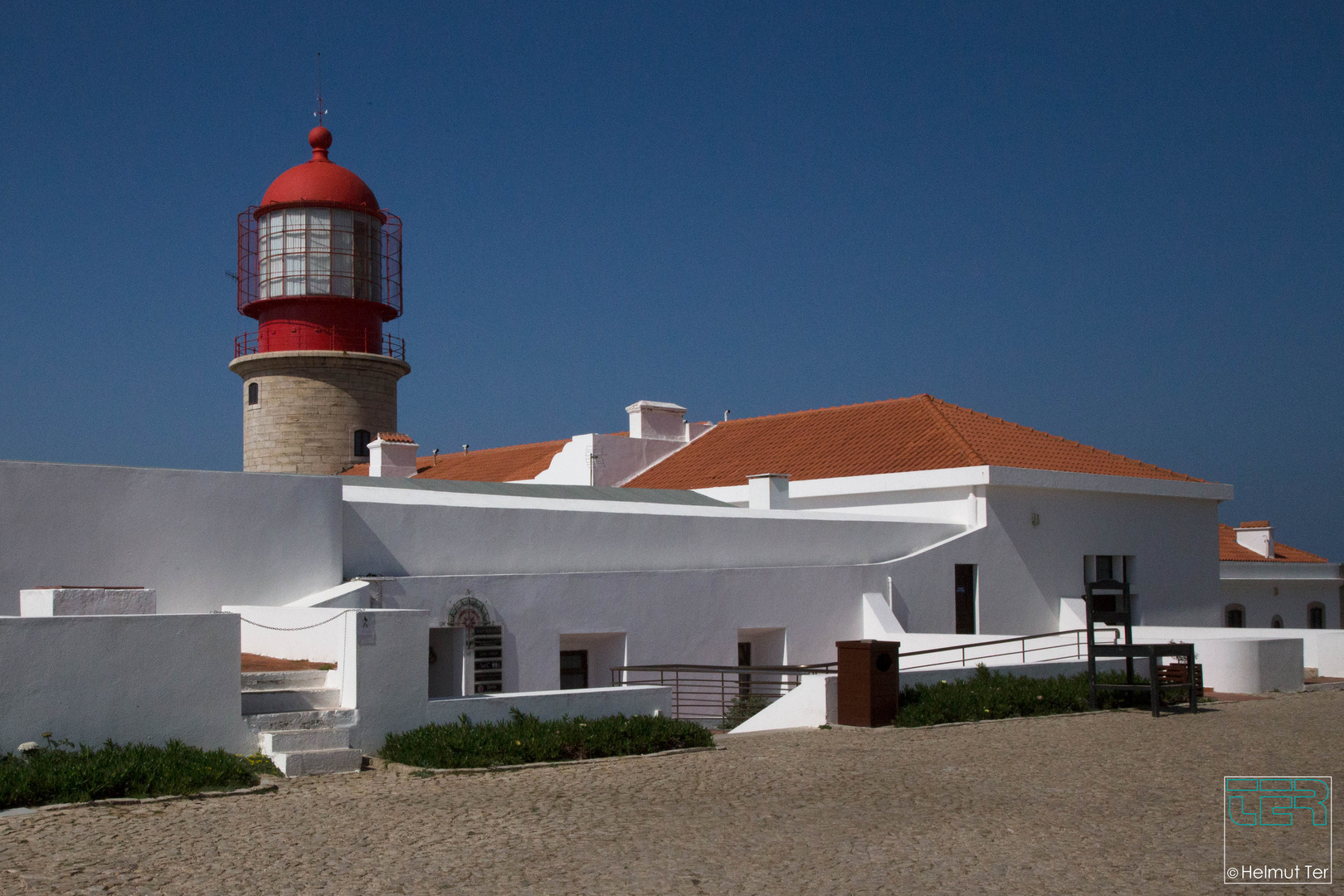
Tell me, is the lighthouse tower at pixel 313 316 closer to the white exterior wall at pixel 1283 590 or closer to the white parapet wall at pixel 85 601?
the white parapet wall at pixel 85 601

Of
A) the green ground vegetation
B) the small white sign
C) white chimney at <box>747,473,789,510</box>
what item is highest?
white chimney at <box>747,473,789,510</box>

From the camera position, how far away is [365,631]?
37.1ft

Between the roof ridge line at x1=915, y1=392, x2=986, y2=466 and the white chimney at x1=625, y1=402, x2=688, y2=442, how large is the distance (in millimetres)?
6679

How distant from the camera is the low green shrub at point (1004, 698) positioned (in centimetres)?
1404

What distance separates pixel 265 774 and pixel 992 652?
13304mm

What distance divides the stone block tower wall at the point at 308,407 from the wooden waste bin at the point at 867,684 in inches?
802

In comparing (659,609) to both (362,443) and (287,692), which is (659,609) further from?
(362,443)

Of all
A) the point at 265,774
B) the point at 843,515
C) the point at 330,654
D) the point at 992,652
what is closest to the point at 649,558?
the point at 843,515

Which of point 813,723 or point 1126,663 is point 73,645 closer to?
point 813,723

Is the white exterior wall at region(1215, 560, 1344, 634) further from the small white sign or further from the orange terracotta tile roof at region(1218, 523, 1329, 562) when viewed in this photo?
the small white sign

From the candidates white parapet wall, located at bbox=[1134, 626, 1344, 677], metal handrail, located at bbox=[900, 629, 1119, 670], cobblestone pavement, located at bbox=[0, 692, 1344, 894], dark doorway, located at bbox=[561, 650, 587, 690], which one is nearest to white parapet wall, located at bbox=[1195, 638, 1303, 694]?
white parapet wall, located at bbox=[1134, 626, 1344, 677]

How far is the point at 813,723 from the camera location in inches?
557

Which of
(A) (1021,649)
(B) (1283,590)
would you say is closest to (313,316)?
(A) (1021,649)

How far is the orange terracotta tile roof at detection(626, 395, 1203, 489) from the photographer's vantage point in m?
23.7
